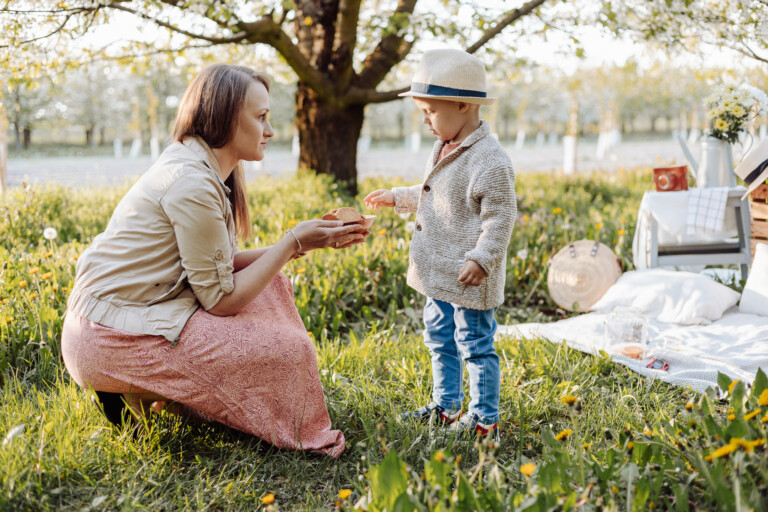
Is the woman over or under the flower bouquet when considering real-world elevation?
under

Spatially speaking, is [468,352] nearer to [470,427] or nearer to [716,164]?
[470,427]

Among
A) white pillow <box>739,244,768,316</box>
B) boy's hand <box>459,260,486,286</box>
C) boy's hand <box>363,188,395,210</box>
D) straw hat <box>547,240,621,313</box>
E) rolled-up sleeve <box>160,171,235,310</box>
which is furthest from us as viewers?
straw hat <box>547,240,621,313</box>

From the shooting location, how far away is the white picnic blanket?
3113 mm

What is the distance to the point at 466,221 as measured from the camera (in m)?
2.44

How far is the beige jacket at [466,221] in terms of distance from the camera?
2297 mm

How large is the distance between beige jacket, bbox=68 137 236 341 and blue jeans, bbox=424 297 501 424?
2.95 ft

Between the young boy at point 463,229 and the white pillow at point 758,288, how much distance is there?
2.28 metres

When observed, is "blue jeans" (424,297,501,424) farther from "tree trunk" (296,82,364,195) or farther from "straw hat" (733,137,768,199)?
"tree trunk" (296,82,364,195)

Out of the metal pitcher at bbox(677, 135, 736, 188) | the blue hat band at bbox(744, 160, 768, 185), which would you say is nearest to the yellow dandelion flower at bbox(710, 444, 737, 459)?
the blue hat band at bbox(744, 160, 768, 185)

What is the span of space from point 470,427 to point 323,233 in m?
0.96

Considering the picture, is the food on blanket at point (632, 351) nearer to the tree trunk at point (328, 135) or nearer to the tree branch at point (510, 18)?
the tree branch at point (510, 18)

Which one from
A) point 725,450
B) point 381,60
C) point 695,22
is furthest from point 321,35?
point 725,450

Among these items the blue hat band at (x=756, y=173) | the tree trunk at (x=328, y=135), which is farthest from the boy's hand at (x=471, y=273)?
the tree trunk at (x=328, y=135)

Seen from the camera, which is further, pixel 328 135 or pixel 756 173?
pixel 328 135
